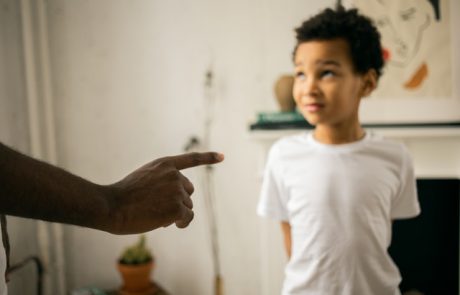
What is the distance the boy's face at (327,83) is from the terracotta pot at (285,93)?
532 millimetres

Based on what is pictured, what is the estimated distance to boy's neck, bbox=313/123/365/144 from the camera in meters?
1.06

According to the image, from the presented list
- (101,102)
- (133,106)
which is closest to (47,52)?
(101,102)

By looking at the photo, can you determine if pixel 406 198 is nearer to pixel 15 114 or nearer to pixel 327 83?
pixel 327 83

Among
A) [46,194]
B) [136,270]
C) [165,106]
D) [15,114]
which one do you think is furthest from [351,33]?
[15,114]

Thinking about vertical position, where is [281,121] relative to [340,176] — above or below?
above

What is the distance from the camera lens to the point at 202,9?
1.97 m

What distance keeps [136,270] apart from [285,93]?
41.9 inches

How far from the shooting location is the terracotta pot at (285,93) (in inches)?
61.8

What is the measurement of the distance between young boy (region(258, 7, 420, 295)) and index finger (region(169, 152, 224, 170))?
456mm

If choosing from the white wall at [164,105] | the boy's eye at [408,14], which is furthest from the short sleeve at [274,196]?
the boy's eye at [408,14]

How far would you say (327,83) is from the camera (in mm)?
990

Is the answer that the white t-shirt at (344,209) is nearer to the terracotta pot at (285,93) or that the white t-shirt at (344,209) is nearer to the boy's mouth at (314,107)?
the boy's mouth at (314,107)

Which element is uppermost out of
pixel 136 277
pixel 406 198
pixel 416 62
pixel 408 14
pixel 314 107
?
pixel 408 14

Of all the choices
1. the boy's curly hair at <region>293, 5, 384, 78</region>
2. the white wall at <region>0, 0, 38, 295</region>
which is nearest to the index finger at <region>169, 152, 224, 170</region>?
the boy's curly hair at <region>293, 5, 384, 78</region>
